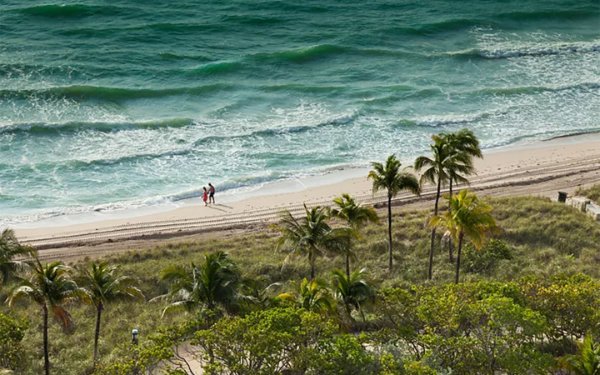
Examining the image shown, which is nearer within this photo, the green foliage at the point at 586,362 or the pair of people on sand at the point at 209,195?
the green foliage at the point at 586,362

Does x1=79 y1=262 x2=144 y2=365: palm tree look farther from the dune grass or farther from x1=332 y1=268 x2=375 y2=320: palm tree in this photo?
x1=332 y1=268 x2=375 y2=320: palm tree

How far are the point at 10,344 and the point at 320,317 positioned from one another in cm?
1021

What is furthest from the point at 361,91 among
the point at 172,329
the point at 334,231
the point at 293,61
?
the point at 172,329

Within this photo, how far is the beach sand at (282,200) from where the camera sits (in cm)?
4494

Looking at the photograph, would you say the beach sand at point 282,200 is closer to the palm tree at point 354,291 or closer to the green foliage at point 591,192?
the green foliage at point 591,192

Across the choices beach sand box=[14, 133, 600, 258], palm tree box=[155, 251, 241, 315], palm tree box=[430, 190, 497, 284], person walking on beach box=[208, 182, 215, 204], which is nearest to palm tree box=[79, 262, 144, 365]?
palm tree box=[155, 251, 241, 315]

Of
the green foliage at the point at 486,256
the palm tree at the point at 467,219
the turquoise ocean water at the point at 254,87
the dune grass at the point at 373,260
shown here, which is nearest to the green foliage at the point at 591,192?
the dune grass at the point at 373,260

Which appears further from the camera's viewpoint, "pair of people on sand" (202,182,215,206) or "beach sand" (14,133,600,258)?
"pair of people on sand" (202,182,215,206)

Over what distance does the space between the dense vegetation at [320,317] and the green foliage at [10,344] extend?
0.15 ft

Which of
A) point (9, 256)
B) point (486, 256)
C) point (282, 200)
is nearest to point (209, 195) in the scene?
point (282, 200)

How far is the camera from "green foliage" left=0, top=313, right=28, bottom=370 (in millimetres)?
28641

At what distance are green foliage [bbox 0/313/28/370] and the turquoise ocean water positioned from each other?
18.7 metres

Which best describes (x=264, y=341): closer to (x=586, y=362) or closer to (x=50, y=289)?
(x=50, y=289)

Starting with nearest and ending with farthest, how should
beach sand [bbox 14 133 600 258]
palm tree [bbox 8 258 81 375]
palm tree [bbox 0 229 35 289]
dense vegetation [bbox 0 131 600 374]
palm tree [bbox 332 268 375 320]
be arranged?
1. dense vegetation [bbox 0 131 600 374]
2. palm tree [bbox 8 258 81 375]
3. palm tree [bbox 332 268 375 320]
4. palm tree [bbox 0 229 35 289]
5. beach sand [bbox 14 133 600 258]
